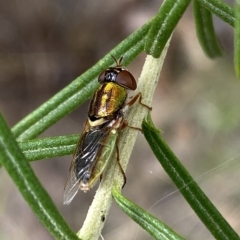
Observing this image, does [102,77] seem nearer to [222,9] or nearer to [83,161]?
[83,161]

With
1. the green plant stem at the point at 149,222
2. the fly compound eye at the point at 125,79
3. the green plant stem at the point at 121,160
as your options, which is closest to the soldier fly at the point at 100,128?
the fly compound eye at the point at 125,79

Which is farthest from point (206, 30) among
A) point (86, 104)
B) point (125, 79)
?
point (86, 104)

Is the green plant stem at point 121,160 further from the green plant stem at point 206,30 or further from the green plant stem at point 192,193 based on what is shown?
the green plant stem at point 206,30

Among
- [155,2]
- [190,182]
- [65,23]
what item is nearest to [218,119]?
[155,2]

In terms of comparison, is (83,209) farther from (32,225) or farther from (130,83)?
(130,83)

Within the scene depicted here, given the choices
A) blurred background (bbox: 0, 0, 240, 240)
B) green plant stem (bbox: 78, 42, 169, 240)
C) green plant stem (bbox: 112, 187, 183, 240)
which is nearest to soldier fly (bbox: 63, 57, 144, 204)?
→ green plant stem (bbox: 78, 42, 169, 240)

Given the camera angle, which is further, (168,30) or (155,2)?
(155,2)
